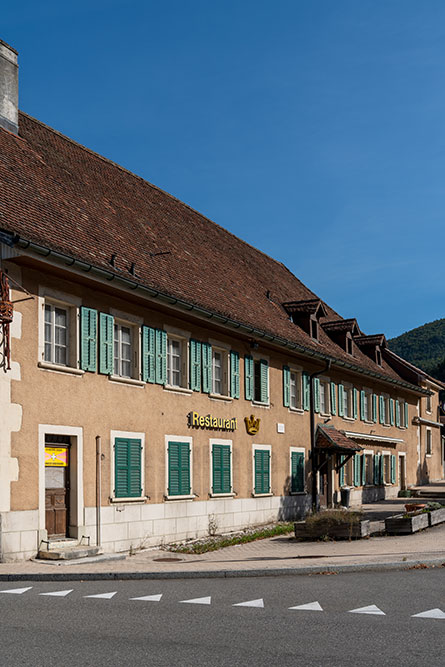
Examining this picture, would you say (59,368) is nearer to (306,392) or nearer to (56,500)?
(56,500)

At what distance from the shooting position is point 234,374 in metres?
23.3

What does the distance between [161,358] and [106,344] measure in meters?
2.23

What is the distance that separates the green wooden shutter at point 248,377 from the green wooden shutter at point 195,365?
111 inches

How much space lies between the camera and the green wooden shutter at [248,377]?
78.7 ft

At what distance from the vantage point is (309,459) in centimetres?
2842

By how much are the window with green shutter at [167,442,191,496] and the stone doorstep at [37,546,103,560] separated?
3.65 metres

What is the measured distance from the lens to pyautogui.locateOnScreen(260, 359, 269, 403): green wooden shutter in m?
25.2

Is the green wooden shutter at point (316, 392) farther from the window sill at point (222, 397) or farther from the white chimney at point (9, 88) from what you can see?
the white chimney at point (9, 88)

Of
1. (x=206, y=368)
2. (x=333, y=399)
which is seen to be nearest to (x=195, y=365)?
(x=206, y=368)

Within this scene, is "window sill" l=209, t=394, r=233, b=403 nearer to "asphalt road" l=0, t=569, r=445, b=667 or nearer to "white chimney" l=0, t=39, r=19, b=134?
"white chimney" l=0, t=39, r=19, b=134

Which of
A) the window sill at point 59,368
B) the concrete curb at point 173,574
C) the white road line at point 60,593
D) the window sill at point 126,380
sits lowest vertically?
the concrete curb at point 173,574

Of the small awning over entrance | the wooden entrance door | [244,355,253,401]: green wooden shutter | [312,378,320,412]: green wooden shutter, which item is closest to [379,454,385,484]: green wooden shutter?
the small awning over entrance

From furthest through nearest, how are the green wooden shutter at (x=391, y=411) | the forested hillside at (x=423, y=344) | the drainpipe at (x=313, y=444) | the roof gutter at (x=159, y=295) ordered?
1. the forested hillside at (x=423, y=344)
2. the green wooden shutter at (x=391, y=411)
3. the drainpipe at (x=313, y=444)
4. the roof gutter at (x=159, y=295)

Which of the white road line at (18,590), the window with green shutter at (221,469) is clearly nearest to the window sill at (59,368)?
the white road line at (18,590)
